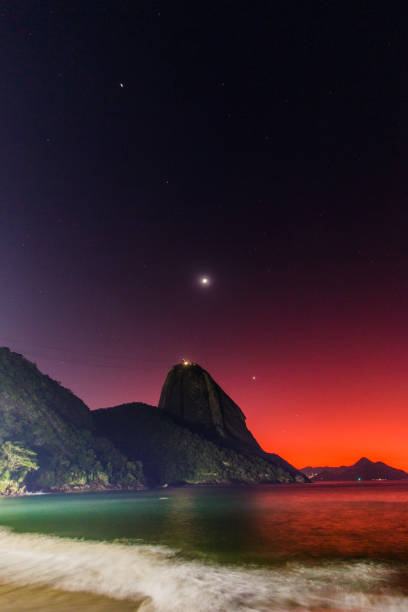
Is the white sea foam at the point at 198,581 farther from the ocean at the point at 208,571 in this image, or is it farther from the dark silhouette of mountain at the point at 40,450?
the dark silhouette of mountain at the point at 40,450

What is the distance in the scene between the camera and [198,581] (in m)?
14.1

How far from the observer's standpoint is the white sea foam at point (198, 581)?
11367 millimetres

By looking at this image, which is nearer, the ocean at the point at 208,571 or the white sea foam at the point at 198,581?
the white sea foam at the point at 198,581

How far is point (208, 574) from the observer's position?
50.2 feet

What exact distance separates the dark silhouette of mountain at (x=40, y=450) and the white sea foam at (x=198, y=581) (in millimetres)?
155108

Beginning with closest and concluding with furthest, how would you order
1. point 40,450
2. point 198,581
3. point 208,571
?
point 198,581, point 208,571, point 40,450

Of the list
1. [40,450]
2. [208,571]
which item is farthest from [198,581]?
[40,450]

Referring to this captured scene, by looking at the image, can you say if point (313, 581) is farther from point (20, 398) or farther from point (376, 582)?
point (20, 398)

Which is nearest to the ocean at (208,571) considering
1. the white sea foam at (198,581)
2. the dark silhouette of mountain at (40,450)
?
the white sea foam at (198,581)

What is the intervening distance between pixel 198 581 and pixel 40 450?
188225 millimetres

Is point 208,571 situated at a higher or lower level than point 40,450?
lower

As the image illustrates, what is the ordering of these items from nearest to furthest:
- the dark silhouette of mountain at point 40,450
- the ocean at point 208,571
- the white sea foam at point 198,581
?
1. the white sea foam at point 198,581
2. the ocean at point 208,571
3. the dark silhouette of mountain at point 40,450

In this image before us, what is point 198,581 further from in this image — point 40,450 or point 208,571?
point 40,450

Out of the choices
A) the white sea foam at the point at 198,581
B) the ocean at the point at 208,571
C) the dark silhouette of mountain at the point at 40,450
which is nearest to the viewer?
the white sea foam at the point at 198,581
